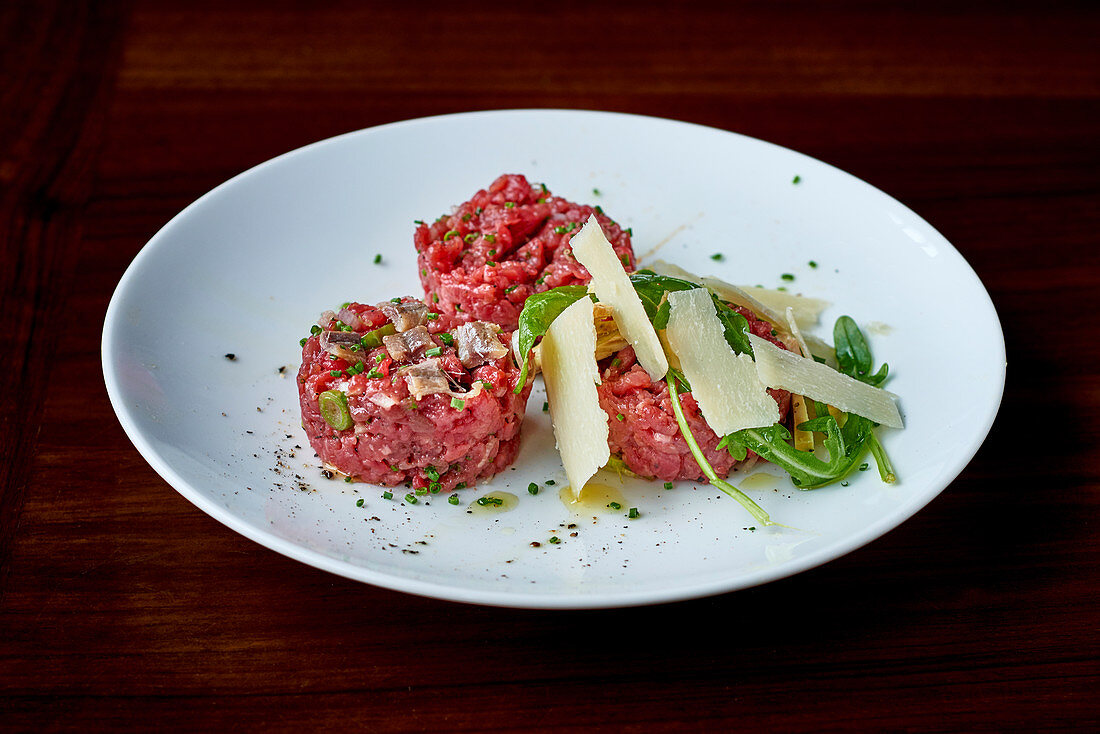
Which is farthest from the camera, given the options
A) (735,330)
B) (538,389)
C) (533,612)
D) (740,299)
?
(538,389)

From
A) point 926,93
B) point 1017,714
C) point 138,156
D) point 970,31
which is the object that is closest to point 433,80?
point 138,156

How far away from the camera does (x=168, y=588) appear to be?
3070 mm

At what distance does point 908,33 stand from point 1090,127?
1155mm

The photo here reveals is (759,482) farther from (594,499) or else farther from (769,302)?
(769,302)

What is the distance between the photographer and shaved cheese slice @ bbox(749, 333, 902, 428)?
10.3 feet

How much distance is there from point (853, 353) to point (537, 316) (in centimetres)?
115

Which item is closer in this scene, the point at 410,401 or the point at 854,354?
the point at 410,401

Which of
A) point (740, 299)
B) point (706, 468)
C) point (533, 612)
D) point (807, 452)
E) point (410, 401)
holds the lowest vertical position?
point (533, 612)

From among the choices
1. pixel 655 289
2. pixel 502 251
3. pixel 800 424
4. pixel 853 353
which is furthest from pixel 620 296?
pixel 853 353

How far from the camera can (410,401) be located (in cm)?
308

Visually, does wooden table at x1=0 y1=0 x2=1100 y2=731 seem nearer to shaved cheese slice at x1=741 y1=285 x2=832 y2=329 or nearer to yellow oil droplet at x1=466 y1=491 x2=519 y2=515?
yellow oil droplet at x1=466 y1=491 x2=519 y2=515

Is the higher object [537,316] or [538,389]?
[537,316]

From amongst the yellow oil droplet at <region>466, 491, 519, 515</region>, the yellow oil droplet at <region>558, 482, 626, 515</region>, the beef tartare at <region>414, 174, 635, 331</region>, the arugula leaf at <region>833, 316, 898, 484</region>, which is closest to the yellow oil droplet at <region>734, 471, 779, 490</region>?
the yellow oil droplet at <region>558, 482, 626, 515</region>

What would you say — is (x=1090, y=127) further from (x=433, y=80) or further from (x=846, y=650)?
(x=846, y=650)
